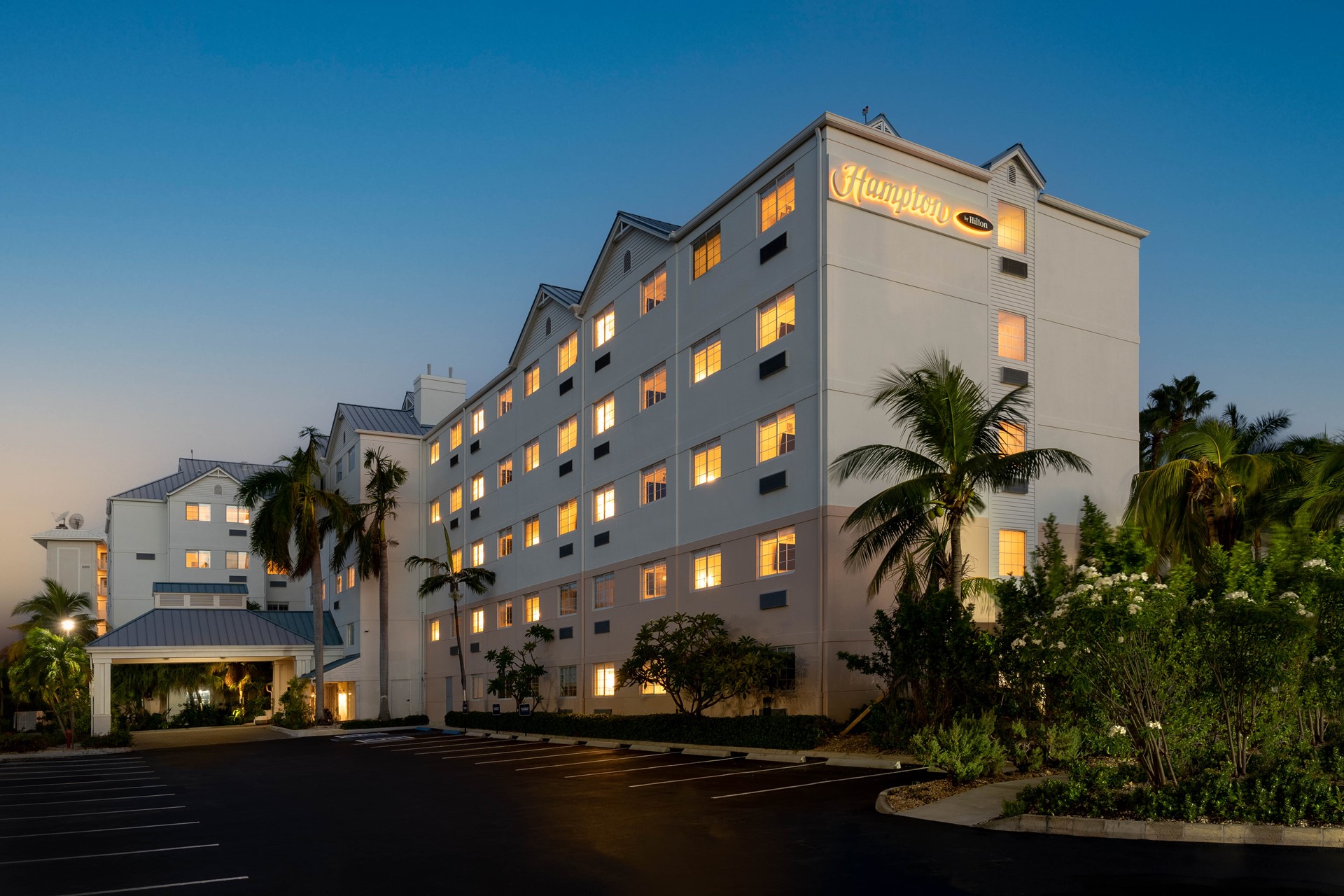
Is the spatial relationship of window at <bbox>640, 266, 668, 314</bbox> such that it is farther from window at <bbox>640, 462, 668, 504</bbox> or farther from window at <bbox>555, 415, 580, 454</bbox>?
window at <bbox>555, 415, 580, 454</bbox>

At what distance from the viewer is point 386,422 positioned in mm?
57188

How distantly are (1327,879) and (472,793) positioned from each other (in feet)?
48.2

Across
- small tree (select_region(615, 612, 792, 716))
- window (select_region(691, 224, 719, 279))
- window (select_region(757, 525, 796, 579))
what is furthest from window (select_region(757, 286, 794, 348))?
small tree (select_region(615, 612, 792, 716))

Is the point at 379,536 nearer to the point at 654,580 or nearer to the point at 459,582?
the point at 459,582

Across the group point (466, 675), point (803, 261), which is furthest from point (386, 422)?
point (803, 261)

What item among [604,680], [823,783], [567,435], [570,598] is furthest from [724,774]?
[567,435]

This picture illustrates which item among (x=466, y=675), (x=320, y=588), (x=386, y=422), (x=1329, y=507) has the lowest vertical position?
(x=466, y=675)

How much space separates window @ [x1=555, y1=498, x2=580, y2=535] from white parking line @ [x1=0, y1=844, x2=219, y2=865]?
24.4 m

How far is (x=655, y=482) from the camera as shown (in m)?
33.5

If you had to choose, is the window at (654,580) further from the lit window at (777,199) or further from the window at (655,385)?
the lit window at (777,199)

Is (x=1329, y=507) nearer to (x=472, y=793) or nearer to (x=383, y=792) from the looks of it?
(x=472, y=793)

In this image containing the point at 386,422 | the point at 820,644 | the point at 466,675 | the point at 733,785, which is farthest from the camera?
the point at 386,422

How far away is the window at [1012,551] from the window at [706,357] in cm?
941

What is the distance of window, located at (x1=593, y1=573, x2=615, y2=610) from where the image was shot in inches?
1412
